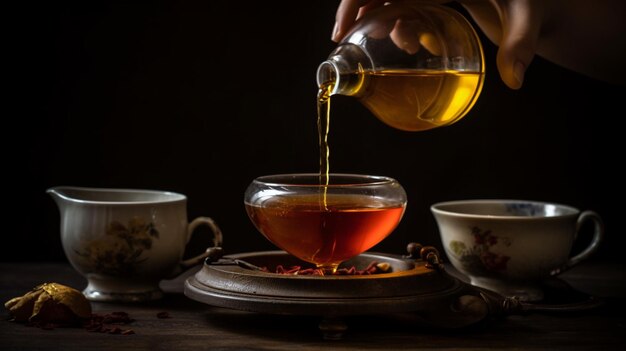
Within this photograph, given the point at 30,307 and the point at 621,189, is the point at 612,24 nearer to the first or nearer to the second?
the point at 621,189

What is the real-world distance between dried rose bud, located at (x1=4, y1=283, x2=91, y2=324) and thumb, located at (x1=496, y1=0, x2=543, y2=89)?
0.63m

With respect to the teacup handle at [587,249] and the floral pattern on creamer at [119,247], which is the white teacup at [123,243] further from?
the teacup handle at [587,249]

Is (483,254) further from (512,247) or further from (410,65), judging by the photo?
(410,65)

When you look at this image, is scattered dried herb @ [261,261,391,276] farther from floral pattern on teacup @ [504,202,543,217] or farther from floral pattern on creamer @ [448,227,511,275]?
floral pattern on teacup @ [504,202,543,217]

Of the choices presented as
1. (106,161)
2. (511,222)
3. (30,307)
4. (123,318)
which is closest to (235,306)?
(123,318)

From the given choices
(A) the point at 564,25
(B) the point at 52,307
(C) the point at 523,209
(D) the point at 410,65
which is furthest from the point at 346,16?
(B) the point at 52,307

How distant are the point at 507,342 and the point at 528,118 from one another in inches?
30.8

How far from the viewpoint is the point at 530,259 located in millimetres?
1474

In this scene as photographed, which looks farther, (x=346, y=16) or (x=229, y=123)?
(x=229, y=123)

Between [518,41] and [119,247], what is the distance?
632 mm

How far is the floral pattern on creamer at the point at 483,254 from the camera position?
1.48 m

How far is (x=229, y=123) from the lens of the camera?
1.91m

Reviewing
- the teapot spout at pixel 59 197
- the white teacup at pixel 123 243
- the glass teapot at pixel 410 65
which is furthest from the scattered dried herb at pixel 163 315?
the glass teapot at pixel 410 65

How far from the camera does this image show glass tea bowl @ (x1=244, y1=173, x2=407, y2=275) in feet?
4.21
